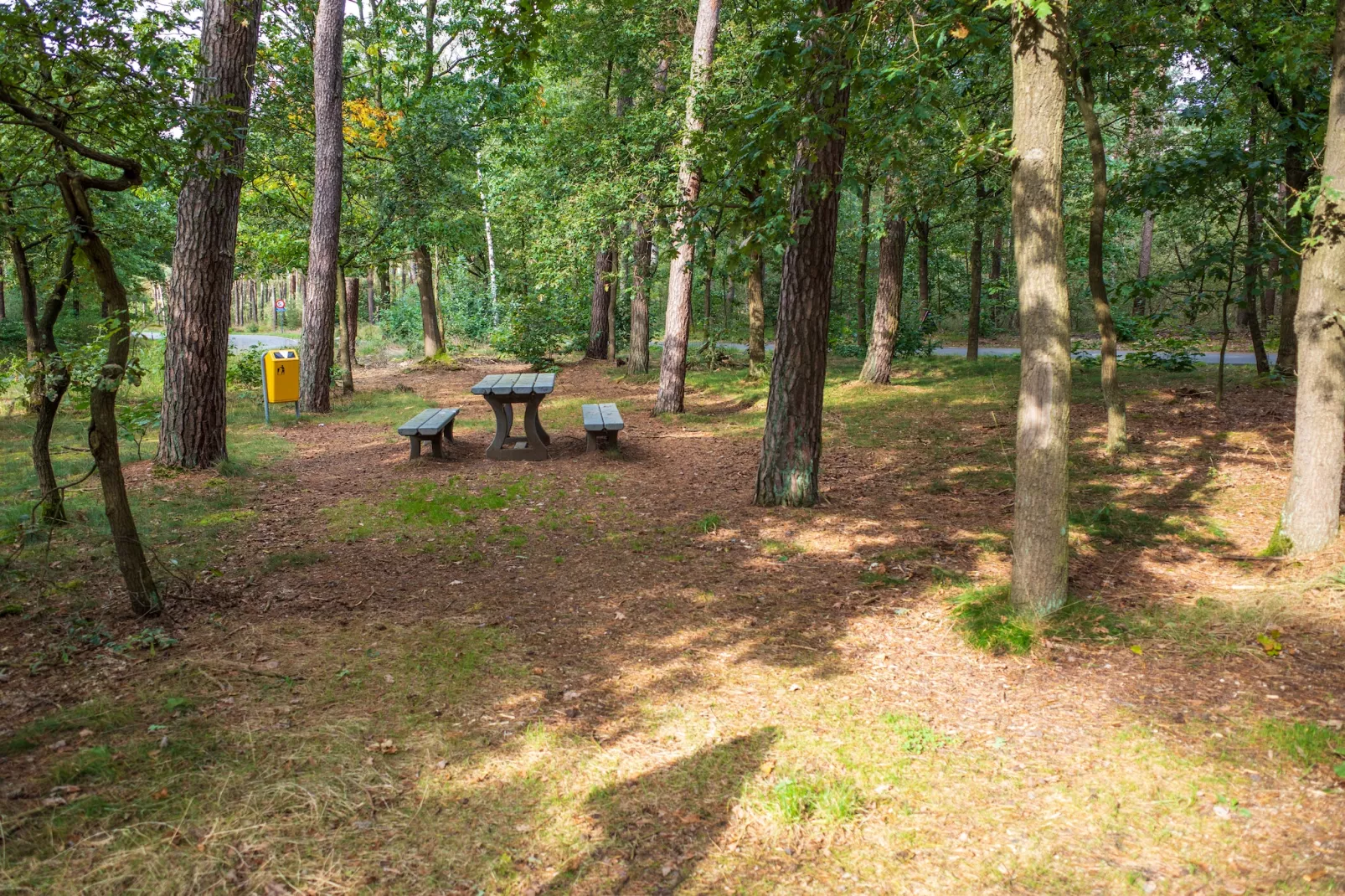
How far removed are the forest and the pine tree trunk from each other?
3.10 metres

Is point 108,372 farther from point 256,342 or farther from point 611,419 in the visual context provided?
point 256,342

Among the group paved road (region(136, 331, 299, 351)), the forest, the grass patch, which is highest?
paved road (region(136, 331, 299, 351))

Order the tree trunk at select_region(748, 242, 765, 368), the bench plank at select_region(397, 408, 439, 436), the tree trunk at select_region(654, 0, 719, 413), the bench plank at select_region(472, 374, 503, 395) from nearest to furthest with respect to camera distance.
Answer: the bench plank at select_region(397, 408, 439, 436), the bench plank at select_region(472, 374, 503, 395), the tree trunk at select_region(654, 0, 719, 413), the tree trunk at select_region(748, 242, 765, 368)

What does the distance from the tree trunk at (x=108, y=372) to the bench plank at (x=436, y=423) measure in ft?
15.6

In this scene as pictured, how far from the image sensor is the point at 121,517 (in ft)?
13.9

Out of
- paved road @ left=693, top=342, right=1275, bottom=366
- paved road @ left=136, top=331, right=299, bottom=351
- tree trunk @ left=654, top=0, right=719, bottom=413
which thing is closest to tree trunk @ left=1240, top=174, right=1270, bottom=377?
paved road @ left=693, top=342, right=1275, bottom=366

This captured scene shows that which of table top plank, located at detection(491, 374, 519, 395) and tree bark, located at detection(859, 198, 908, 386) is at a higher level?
tree bark, located at detection(859, 198, 908, 386)

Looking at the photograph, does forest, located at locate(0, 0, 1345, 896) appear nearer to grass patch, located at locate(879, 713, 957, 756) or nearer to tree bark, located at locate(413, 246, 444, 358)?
grass patch, located at locate(879, 713, 957, 756)

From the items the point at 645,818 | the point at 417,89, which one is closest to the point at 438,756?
the point at 645,818

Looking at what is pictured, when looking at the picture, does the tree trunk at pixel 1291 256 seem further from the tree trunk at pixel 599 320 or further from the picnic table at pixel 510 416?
the tree trunk at pixel 599 320

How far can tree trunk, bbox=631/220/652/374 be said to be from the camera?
15669mm

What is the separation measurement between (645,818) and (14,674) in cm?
312

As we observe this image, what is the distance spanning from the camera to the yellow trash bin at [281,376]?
1238 centimetres

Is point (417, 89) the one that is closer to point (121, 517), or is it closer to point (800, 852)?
point (121, 517)
